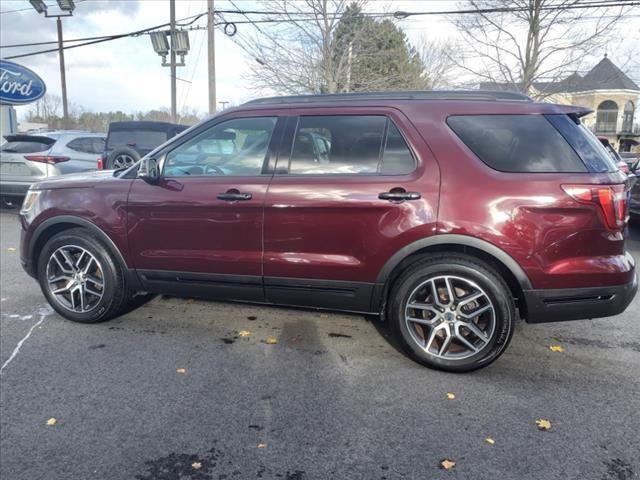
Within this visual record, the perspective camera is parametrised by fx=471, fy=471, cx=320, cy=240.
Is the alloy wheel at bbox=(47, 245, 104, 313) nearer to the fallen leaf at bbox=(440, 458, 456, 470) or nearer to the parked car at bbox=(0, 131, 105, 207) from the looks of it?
the fallen leaf at bbox=(440, 458, 456, 470)

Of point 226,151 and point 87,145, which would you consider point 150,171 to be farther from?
point 87,145

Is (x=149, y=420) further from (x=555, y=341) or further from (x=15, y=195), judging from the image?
(x=15, y=195)

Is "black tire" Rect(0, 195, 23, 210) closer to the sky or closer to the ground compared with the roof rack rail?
closer to the ground

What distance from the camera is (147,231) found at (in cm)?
374

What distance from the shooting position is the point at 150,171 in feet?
12.0

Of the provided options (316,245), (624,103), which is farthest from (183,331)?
(624,103)

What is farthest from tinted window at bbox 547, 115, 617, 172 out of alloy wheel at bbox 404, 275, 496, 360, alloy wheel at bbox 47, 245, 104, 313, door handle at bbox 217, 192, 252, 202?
alloy wheel at bbox 47, 245, 104, 313

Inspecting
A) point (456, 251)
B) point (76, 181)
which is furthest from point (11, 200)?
point (456, 251)

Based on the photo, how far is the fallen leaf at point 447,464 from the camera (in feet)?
7.57

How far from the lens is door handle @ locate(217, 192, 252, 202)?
3.42 m

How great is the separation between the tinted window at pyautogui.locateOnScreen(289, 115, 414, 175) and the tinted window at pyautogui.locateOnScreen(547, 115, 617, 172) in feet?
3.23

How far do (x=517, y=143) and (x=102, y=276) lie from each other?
3356mm

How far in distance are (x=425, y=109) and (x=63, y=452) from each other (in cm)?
297

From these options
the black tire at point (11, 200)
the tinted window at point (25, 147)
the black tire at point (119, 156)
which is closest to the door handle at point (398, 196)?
the black tire at point (119, 156)
